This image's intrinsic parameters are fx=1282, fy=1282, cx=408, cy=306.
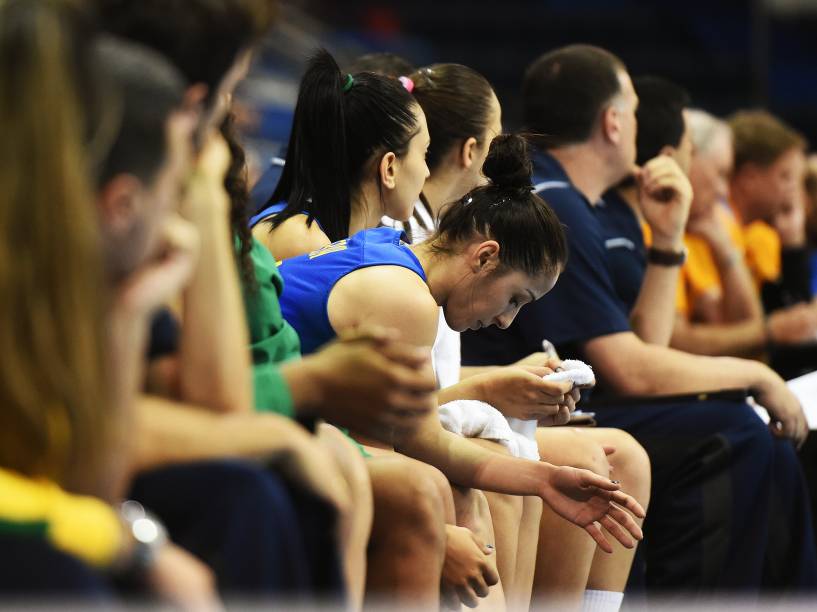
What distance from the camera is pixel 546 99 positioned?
3.45 m

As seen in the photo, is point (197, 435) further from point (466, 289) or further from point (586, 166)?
point (586, 166)

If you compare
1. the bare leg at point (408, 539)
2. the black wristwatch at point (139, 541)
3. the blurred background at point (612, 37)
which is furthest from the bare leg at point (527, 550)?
the blurred background at point (612, 37)

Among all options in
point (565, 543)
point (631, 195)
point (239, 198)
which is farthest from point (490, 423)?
point (631, 195)

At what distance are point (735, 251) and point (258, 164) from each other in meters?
4.38

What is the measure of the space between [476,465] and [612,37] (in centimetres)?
966

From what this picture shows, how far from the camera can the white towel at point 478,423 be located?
245cm

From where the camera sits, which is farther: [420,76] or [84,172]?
[420,76]

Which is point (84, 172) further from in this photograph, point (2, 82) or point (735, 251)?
point (735, 251)

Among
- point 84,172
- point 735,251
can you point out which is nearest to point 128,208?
point 84,172

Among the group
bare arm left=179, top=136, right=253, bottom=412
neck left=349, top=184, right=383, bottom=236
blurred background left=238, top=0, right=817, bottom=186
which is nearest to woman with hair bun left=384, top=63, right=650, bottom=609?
neck left=349, top=184, right=383, bottom=236

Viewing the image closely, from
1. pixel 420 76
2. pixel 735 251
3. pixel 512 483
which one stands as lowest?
pixel 735 251

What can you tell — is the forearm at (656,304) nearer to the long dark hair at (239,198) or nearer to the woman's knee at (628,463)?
the woman's knee at (628,463)

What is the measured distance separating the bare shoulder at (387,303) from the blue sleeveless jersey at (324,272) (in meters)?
0.02

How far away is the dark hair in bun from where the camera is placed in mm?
2504
